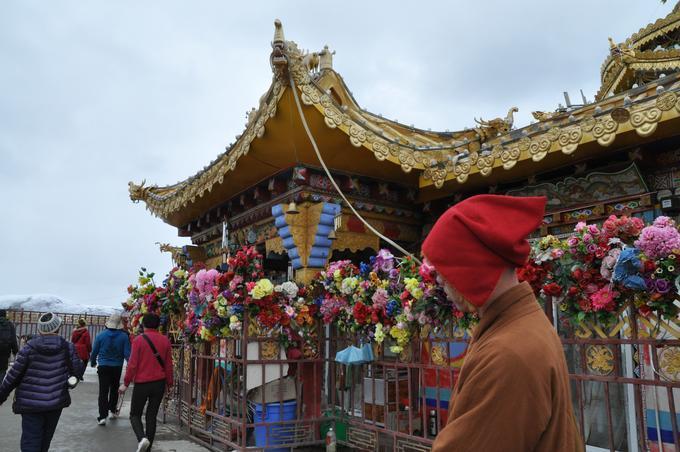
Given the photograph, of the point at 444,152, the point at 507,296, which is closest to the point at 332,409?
the point at 444,152

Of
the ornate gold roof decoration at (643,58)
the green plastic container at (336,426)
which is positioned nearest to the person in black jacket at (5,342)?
the green plastic container at (336,426)

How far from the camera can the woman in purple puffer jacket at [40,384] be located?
16.5 feet

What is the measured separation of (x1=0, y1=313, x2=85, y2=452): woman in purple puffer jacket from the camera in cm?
504

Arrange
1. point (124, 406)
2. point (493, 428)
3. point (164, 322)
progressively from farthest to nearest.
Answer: point (124, 406), point (164, 322), point (493, 428)

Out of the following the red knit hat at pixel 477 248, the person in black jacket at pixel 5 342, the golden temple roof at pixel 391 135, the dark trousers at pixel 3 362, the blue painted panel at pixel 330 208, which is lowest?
the dark trousers at pixel 3 362

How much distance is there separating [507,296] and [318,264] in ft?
18.2

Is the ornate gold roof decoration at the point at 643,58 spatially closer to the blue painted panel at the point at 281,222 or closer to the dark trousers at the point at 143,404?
the blue painted panel at the point at 281,222

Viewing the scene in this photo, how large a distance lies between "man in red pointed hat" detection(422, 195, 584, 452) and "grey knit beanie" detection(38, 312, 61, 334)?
5004mm

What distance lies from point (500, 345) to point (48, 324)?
5277 millimetres

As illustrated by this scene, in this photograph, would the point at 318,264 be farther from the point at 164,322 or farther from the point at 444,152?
the point at 164,322

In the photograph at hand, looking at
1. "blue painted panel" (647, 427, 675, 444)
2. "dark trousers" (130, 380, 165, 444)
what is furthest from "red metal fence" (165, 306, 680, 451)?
"dark trousers" (130, 380, 165, 444)

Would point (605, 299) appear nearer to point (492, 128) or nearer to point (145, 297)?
point (492, 128)

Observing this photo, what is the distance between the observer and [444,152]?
7414mm

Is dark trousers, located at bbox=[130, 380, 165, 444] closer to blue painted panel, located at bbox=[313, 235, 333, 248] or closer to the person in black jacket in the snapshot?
blue painted panel, located at bbox=[313, 235, 333, 248]
